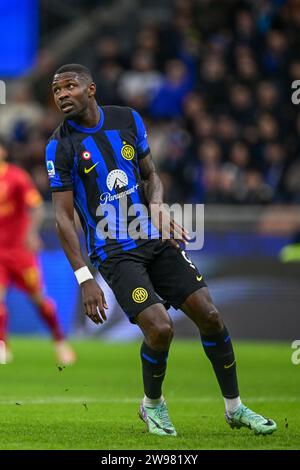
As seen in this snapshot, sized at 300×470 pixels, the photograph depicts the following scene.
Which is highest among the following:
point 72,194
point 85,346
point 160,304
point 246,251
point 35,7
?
point 35,7

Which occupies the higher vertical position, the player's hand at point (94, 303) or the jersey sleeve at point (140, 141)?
the jersey sleeve at point (140, 141)

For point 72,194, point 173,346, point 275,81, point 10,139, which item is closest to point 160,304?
point 72,194

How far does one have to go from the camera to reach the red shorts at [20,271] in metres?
12.8

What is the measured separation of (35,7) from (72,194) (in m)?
11.0

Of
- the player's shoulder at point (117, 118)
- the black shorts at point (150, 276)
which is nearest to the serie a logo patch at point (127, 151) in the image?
the player's shoulder at point (117, 118)

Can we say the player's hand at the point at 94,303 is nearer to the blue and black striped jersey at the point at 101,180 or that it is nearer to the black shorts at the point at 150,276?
Result: the black shorts at the point at 150,276

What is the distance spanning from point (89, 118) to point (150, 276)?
3.72ft

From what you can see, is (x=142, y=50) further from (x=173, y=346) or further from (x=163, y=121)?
(x=173, y=346)

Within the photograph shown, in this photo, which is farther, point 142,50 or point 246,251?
point 142,50

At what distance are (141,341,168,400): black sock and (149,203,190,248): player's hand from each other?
0.74 metres

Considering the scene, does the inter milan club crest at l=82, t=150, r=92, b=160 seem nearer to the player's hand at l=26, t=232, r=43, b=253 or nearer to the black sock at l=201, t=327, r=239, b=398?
the black sock at l=201, t=327, r=239, b=398

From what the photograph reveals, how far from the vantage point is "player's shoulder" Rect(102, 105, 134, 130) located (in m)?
7.35

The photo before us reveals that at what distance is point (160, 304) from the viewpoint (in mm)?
7016
